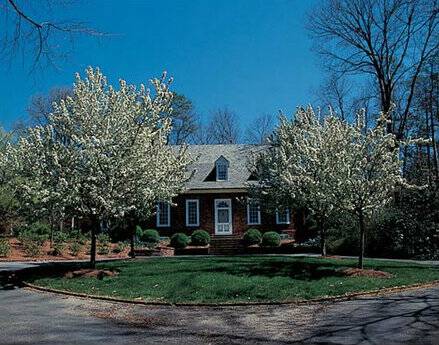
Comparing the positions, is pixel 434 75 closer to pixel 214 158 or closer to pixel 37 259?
pixel 214 158

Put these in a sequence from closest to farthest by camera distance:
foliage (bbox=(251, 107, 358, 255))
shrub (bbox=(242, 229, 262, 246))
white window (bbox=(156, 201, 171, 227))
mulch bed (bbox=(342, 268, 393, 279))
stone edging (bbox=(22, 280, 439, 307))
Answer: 1. stone edging (bbox=(22, 280, 439, 307))
2. mulch bed (bbox=(342, 268, 393, 279))
3. foliage (bbox=(251, 107, 358, 255))
4. shrub (bbox=(242, 229, 262, 246))
5. white window (bbox=(156, 201, 171, 227))

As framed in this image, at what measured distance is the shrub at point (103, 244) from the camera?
2670 cm

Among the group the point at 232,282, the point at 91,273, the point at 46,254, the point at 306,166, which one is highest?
the point at 306,166

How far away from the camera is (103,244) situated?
28.4m

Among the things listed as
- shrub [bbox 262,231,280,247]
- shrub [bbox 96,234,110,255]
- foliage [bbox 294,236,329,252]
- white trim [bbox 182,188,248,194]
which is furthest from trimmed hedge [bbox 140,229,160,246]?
foliage [bbox 294,236,329,252]

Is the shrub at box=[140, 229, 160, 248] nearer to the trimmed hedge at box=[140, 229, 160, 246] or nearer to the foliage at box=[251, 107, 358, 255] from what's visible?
the trimmed hedge at box=[140, 229, 160, 246]

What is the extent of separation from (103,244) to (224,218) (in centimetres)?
931

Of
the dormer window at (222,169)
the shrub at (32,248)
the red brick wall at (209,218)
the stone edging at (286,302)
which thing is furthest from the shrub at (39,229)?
the stone edging at (286,302)

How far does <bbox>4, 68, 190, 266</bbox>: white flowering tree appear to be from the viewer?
49.6 feet

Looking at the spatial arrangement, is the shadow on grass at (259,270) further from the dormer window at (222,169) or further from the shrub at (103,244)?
the dormer window at (222,169)

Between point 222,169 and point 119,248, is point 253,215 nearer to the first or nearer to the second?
point 222,169

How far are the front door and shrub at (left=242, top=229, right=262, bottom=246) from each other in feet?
10.1

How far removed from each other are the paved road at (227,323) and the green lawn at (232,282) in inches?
36.2

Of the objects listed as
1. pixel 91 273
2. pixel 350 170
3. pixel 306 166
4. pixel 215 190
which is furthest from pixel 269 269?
pixel 215 190
